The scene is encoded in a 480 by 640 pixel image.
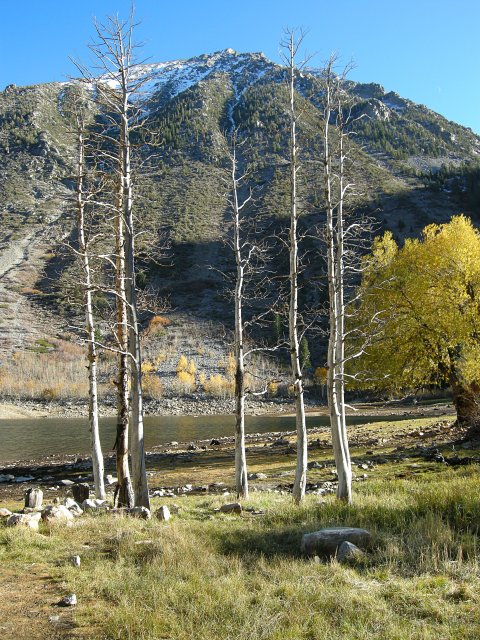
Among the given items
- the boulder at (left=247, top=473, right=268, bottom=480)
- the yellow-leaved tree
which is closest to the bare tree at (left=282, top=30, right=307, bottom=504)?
the boulder at (left=247, top=473, right=268, bottom=480)

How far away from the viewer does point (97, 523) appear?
945cm

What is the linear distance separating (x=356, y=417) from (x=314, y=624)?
184 feet

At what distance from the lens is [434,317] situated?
2259 centimetres

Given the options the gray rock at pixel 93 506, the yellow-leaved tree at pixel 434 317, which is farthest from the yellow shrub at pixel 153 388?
the gray rock at pixel 93 506

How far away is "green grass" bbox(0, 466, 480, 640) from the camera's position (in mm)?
4750

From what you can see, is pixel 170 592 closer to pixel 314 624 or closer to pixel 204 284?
pixel 314 624

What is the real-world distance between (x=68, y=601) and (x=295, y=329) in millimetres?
7793

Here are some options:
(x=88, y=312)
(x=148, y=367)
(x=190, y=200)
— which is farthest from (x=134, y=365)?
(x=190, y=200)

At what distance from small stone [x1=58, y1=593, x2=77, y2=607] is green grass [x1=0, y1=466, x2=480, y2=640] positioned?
156mm

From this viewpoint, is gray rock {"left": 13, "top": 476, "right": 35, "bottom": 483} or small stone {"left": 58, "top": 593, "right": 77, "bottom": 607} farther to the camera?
gray rock {"left": 13, "top": 476, "right": 35, "bottom": 483}

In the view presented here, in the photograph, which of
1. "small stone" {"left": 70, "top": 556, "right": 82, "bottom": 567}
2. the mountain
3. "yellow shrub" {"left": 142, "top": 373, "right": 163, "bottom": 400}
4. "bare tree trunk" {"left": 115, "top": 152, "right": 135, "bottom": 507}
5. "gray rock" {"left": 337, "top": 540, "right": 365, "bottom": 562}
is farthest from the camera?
the mountain

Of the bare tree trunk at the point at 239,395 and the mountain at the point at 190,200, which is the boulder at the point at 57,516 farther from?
the mountain at the point at 190,200

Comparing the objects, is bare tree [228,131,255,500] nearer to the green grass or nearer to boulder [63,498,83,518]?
the green grass

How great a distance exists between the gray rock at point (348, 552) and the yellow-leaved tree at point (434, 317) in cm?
1527
